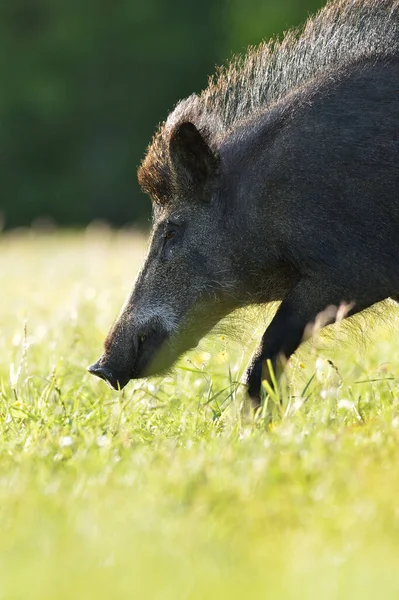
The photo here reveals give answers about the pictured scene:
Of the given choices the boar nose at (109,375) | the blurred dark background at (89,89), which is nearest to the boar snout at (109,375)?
the boar nose at (109,375)

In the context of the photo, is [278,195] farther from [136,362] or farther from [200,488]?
[200,488]

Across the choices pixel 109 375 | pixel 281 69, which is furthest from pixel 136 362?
pixel 281 69

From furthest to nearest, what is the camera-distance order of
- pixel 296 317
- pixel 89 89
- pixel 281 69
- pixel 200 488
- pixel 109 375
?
pixel 89 89
pixel 281 69
pixel 109 375
pixel 296 317
pixel 200 488

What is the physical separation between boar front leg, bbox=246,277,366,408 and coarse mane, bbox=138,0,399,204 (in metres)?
0.86

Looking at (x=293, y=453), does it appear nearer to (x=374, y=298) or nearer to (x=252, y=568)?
(x=252, y=568)

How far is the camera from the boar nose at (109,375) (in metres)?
4.68

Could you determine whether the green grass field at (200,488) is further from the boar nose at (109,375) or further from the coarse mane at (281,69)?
the coarse mane at (281,69)

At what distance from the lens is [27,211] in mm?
25281

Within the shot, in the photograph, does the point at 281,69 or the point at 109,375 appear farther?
the point at 281,69

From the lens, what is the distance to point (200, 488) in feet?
10.2

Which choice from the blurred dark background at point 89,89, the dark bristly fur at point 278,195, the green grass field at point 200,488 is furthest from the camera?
the blurred dark background at point 89,89

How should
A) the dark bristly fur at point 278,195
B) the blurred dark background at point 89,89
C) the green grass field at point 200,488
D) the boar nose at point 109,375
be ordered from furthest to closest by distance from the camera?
1. the blurred dark background at point 89,89
2. the boar nose at point 109,375
3. the dark bristly fur at point 278,195
4. the green grass field at point 200,488

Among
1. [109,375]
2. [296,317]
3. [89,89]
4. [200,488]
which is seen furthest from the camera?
[89,89]

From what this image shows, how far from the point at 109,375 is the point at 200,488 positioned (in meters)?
1.63
